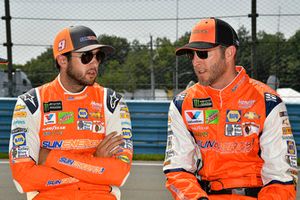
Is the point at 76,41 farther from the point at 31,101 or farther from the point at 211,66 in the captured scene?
the point at 211,66

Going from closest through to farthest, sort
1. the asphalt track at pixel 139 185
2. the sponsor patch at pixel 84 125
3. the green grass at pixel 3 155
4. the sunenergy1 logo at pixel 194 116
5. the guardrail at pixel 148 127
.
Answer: the sunenergy1 logo at pixel 194 116
the sponsor patch at pixel 84 125
the asphalt track at pixel 139 185
the guardrail at pixel 148 127
the green grass at pixel 3 155

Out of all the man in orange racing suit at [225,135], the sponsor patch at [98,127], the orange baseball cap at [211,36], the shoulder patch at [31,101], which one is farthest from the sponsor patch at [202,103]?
the shoulder patch at [31,101]

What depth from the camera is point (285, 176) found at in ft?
10.0

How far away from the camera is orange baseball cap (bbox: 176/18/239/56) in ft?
10.4

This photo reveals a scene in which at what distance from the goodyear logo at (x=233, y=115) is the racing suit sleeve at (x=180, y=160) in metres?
0.27

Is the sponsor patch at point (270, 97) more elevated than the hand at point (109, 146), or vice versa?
the sponsor patch at point (270, 97)

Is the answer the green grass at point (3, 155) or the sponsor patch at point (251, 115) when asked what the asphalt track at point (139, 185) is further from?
the sponsor patch at point (251, 115)

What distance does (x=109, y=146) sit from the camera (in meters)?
3.33

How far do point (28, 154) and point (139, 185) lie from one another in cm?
359

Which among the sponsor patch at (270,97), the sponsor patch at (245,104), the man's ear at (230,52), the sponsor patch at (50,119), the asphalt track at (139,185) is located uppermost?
the man's ear at (230,52)

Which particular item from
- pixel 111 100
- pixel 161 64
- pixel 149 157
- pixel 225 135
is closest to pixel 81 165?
pixel 111 100

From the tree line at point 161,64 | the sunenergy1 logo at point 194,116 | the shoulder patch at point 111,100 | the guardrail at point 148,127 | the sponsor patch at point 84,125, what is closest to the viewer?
the sunenergy1 logo at point 194,116

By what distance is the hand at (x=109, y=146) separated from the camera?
10.9ft

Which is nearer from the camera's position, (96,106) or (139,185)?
(96,106)
